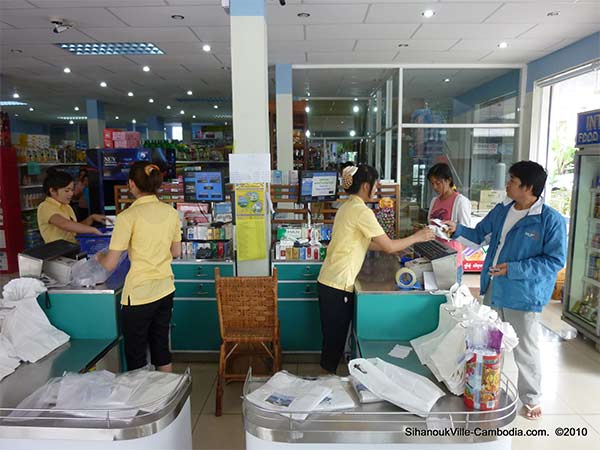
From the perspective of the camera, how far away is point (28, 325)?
8.02 ft

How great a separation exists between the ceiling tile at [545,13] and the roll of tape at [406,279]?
3345mm

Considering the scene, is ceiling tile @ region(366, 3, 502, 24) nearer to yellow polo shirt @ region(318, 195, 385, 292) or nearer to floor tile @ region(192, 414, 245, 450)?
yellow polo shirt @ region(318, 195, 385, 292)

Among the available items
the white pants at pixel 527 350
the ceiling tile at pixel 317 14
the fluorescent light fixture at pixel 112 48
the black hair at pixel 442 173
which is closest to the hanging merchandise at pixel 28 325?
the white pants at pixel 527 350

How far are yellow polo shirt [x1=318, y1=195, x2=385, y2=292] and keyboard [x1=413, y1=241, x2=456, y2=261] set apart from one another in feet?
1.05

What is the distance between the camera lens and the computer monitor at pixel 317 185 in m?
3.96

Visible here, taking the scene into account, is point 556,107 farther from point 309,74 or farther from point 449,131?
point 309,74

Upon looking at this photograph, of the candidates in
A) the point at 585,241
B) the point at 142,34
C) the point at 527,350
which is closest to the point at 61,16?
the point at 142,34

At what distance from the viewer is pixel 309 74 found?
25.1ft

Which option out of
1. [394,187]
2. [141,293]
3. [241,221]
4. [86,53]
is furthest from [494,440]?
[86,53]

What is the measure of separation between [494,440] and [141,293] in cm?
196

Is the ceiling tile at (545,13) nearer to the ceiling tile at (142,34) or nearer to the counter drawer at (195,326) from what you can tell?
the ceiling tile at (142,34)

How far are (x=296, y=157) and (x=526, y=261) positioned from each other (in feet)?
17.5

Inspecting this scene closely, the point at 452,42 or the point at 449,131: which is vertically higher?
the point at 452,42

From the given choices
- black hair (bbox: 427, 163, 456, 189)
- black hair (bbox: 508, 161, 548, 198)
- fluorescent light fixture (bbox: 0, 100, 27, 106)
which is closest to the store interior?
black hair (bbox: 427, 163, 456, 189)
